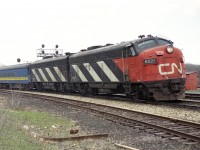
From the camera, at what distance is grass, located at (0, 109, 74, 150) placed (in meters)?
8.21

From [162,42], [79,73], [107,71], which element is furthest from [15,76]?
[162,42]

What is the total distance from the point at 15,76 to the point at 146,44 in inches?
1080

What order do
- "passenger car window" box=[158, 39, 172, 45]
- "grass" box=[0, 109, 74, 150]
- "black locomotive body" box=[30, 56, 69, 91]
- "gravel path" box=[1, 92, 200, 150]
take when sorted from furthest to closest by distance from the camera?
"black locomotive body" box=[30, 56, 69, 91] < "passenger car window" box=[158, 39, 172, 45] < "gravel path" box=[1, 92, 200, 150] < "grass" box=[0, 109, 74, 150]

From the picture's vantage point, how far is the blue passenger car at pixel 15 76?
39.1 meters

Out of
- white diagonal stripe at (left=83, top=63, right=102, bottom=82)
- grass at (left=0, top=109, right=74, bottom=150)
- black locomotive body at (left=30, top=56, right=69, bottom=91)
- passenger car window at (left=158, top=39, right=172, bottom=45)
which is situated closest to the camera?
grass at (left=0, top=109, right=74, bottom=150)

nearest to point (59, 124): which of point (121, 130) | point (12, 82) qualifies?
point (121, 130)

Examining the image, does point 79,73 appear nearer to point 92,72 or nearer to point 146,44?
point 92,72

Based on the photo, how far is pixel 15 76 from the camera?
42938 mm

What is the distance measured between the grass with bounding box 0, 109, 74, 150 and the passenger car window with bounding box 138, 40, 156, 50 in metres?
6.40

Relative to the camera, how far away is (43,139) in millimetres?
9672

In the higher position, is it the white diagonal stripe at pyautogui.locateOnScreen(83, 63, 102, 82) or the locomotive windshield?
the locomotive windshield

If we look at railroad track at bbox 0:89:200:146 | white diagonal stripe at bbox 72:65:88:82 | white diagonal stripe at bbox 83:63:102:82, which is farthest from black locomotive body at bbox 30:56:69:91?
railroad track at bbox 0:89:200:146

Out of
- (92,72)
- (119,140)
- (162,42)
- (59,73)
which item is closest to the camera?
(119,140)

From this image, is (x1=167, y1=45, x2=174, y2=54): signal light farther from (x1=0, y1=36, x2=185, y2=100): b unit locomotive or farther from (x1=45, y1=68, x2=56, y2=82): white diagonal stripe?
(x1=45, y1=68, x2=56, y2=82): white diagonal stripe
